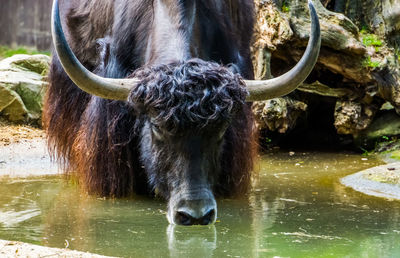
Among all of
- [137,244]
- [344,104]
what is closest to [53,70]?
[137,244]

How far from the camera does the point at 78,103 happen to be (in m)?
6.05

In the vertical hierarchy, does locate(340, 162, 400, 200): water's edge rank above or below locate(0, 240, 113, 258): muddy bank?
below

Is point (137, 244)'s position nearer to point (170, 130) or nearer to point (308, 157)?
point (170, 130)

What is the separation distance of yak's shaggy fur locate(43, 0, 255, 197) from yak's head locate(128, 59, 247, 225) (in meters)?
0.01

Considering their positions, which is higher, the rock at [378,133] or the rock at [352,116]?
the rock at [352,116]

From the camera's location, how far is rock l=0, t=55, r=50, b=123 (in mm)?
9070

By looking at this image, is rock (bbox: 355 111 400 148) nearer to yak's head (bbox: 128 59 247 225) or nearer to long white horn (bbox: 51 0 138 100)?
yak's head (bbox: 128 59 247 225)

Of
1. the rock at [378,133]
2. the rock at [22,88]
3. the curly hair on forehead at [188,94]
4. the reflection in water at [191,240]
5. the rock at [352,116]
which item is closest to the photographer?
the reflection in water at [191,240]

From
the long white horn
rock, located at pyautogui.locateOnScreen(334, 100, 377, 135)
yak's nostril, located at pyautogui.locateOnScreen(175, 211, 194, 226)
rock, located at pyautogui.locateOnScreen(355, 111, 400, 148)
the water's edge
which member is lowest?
the water's edge

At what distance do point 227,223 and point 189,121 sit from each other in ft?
2.72

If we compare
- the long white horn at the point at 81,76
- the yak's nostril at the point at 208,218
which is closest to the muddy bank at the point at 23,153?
the long white horn at the point at 81,76

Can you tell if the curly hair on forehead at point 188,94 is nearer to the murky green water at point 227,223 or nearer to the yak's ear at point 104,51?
the murky green water at point 227,223

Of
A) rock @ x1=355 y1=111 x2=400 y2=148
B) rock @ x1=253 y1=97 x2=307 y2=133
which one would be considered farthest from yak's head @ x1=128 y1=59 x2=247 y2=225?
rock @ x1=355 y1=111 x2=400 y2=148

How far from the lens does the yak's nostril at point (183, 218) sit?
4.01 m
